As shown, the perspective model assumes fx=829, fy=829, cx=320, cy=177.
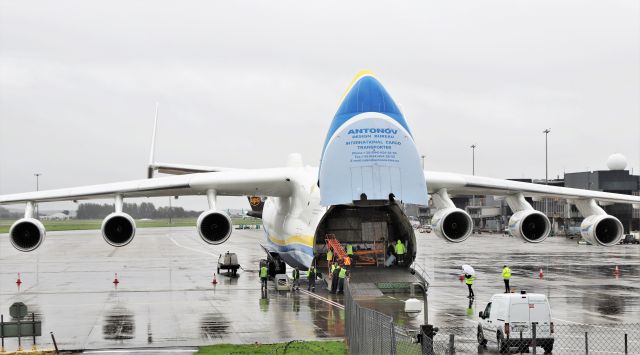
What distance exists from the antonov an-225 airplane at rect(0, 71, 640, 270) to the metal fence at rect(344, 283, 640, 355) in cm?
518

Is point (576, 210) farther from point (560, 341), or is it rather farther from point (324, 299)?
point (560, 341)

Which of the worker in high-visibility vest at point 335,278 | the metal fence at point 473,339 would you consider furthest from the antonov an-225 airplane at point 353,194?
the metal fence at point 473,339

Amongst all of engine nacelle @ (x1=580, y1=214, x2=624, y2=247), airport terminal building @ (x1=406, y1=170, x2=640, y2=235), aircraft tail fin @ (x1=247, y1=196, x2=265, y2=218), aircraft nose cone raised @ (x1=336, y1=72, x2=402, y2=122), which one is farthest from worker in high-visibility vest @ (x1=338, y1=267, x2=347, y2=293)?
airport terminal building @ (x1=406, y1=170, x2=640, y2=235)

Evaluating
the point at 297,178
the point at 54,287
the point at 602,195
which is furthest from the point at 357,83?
the point at 54,287

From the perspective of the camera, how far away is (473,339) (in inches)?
653

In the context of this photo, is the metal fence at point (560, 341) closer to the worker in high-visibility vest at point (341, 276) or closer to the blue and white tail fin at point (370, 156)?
the blue and white tail fin at point (370, 156)

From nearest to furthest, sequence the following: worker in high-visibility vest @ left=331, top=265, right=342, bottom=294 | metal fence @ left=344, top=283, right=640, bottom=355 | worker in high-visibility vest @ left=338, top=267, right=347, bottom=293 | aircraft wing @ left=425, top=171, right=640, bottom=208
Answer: metal fence @ left=344, top=283, right=640, bottom=355, worker in high-visibility vest @ left=338, top=267, right=347, bottom=293, worker in high-visibility vest @ left=331, top=265, right=342, bottom=294, aircraft wing @ left=425, top=171, right=640, bottom=208

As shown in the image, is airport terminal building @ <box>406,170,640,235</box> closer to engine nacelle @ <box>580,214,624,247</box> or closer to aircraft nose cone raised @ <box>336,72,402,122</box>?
engine nacelle @ <box>580,214,624,247</box>

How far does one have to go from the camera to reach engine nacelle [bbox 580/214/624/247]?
80.5ft

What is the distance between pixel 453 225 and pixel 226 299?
7.01 metres

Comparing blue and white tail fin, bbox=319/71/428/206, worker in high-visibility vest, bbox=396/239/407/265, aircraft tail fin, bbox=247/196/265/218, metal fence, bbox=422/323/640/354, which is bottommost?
metal fence, bbox=422/323/640/354

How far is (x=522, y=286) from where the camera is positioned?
1073 inches

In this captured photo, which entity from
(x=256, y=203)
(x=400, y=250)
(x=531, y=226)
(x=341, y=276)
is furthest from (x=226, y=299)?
(x=256, y=203)

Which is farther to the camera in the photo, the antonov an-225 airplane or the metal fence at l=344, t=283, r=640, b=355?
the antonov an-225 airplane
